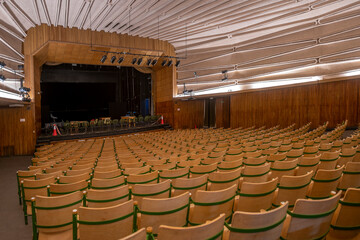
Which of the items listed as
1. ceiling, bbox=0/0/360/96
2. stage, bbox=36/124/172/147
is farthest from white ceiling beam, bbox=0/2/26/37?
stage, bbox=36/124/172/147

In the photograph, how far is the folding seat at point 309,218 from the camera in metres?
1.84

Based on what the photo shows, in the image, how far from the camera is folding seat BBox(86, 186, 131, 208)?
A: 111 inches

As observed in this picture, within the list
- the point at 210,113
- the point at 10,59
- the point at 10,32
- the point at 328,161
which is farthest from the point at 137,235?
the point at 210,113

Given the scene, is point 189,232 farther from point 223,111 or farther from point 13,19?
point 223,111

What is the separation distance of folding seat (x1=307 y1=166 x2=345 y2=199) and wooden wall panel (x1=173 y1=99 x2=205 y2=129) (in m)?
15.2

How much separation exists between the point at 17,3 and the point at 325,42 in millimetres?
14046

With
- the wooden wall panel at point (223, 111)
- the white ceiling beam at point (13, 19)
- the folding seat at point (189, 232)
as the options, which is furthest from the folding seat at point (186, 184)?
the wooden wall panel at point (223, 111)

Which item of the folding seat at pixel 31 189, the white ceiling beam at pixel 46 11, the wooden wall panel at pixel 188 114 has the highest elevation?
the white ceiling beam at pixel 46 11

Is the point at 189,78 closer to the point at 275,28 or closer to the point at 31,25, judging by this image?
the point at 275,28

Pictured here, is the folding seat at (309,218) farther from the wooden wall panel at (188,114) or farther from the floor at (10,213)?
Answer: the wooden wall panel at (188,114)

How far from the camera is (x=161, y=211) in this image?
7.54 feet

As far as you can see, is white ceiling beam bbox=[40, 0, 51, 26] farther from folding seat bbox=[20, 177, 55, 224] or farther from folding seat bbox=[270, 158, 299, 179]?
folding seat bbox=[270, 158, 299, 179]

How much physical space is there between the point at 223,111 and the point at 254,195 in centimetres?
1614

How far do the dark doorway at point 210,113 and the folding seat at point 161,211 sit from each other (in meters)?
17.4
